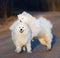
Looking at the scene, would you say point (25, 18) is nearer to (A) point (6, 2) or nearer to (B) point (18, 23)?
(B) point (18, 23)

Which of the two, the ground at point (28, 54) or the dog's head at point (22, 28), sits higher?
the dog's head at point (22, 28)

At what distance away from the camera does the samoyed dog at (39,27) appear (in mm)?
11492

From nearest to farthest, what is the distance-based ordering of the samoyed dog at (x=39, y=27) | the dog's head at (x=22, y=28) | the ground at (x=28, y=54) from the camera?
the dog's head at (x=22, y=28) → the samoyed dog at (x=39, y=27) → the ground at (x=28, y=54)

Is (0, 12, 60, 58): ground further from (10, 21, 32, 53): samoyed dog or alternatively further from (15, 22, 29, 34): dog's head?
(15, 22, 29, 34): dog's head

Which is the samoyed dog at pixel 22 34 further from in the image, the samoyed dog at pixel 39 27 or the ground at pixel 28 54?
the ground at pixel 28 54

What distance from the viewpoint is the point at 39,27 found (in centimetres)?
1181

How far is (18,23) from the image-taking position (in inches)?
451

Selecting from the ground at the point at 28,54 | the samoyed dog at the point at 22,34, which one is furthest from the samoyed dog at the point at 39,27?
the ground at the point at 28,54

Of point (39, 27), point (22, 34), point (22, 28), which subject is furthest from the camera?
point (39, 27)

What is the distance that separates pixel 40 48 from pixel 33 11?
38.8 ft

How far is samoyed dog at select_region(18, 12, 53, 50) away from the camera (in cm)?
1149

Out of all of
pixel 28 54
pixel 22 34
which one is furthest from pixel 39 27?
pixel 28 54

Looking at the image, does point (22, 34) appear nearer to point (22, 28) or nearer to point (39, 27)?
point (22, 28)

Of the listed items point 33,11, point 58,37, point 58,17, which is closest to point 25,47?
point 58,37
